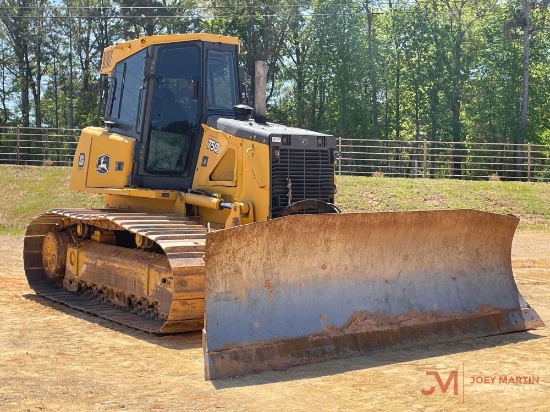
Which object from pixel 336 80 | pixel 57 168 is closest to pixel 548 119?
pixel 336 80

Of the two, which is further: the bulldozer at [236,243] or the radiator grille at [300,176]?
the radiator grille at [300,176]

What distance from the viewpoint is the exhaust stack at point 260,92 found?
9.21 meters

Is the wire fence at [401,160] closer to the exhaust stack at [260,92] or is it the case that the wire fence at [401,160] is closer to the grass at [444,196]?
the grass at [444,196]

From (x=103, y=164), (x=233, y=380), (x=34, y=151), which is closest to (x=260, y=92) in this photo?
(x=103, y=164)

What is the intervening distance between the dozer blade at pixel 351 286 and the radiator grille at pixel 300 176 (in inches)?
54.1

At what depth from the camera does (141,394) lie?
233 inches

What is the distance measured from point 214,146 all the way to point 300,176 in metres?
1.14

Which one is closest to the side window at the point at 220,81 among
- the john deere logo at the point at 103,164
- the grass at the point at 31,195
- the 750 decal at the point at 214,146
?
the 750 decal at the point at 214,146

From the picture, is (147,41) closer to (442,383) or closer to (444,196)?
(442,383)

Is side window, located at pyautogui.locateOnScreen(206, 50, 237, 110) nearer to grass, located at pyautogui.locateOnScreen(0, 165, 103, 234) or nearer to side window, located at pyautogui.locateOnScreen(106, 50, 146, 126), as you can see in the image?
side window, located at pyautogui.locateOnScreen(106, 50, 146, 126)

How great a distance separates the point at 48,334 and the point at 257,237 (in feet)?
8.07

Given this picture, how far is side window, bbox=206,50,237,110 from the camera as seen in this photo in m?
9.81

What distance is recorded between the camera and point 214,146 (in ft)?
31.1

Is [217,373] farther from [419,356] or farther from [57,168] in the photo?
[57,168]
